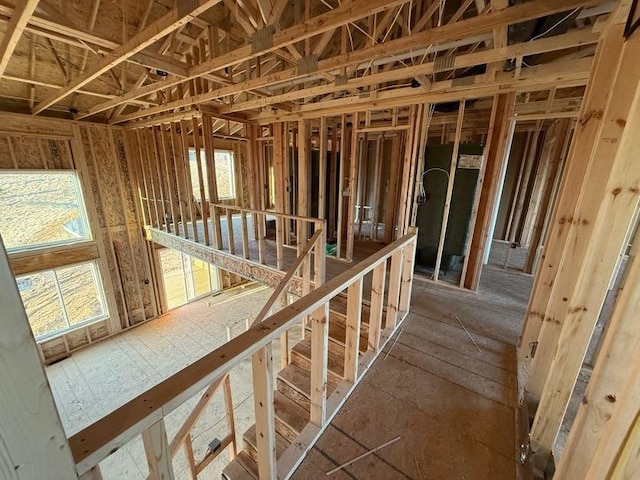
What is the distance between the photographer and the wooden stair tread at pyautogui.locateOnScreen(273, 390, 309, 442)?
7.04ft

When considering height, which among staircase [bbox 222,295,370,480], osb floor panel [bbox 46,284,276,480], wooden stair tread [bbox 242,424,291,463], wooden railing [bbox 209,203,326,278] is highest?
wooden railing [bbox 209,203,326,278]

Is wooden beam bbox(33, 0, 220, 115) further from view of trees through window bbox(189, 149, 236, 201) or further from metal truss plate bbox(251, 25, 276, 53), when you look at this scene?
view of trees through window bbox(189, 149, 236, 201)

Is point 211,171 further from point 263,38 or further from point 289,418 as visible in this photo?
point 289,418

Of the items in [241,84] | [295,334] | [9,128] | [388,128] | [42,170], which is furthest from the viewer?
[295,334]

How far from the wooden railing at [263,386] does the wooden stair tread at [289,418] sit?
544mm

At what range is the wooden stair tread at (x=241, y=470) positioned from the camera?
64.7 inches

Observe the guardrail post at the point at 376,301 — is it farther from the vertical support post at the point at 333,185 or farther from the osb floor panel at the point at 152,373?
the osb floor panel at the point at 152,373

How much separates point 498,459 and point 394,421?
58 cm

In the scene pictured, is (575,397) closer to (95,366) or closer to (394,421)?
(394,421)

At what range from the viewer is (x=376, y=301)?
2.09 m

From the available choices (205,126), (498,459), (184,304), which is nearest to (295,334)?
(184,304)

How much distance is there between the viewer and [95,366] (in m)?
5.58

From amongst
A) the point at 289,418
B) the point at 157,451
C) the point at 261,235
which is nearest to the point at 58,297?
the point at 261,235

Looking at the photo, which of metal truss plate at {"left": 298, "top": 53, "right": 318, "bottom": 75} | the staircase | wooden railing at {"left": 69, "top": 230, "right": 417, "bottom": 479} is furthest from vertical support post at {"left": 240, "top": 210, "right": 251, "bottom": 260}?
wooden railing at {"left": 69, "top": 230, "right": 417, "bottom": 479}
